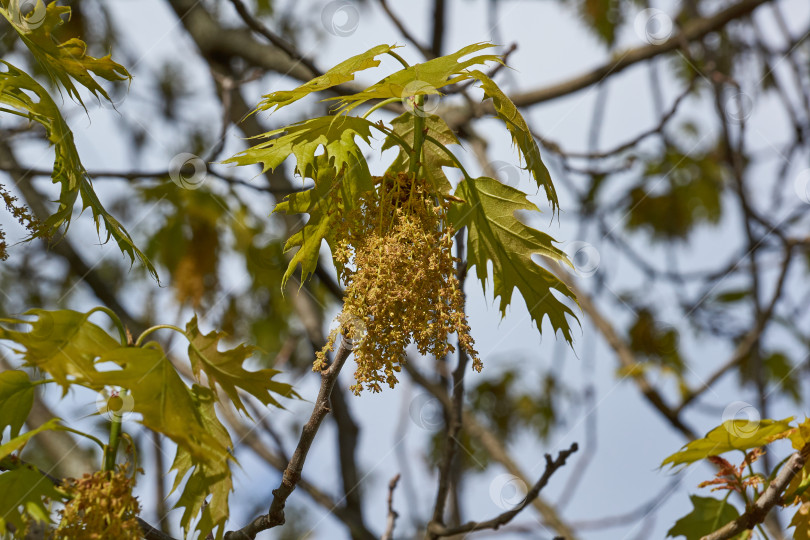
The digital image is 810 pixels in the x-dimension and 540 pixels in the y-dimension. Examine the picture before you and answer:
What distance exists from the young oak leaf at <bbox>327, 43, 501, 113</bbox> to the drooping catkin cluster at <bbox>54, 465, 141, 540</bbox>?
2.16ft

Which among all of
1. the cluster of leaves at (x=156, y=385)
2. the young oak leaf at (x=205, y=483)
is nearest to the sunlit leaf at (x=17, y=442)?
the cluster of leaves at (x=156, y=385)

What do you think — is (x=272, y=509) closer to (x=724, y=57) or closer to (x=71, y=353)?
(x=71, y=353)

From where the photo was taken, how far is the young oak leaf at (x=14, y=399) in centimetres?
119

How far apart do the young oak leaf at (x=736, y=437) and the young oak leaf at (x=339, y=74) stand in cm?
91

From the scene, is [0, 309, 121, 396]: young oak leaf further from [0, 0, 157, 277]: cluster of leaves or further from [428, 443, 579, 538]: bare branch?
[428, 443, 579, 538]: bare branch

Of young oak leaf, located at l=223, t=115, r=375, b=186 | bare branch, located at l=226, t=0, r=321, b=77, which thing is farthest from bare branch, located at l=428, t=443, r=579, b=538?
bare branch, located at l=226, t=0, r=321, b=77

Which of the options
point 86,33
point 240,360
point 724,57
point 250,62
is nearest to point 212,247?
point 250,62

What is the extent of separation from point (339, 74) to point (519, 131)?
0.98 feet

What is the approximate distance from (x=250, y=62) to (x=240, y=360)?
2299mm

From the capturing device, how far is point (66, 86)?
4.18ft

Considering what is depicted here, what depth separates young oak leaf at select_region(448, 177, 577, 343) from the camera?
1.28 m

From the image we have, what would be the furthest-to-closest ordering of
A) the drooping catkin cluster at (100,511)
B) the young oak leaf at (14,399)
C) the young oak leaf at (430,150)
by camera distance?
the young oak leaf at (430,150) → the young oak leaf at (14,399) → the drooping catkin cluster at (100,511)

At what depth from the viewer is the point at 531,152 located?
119 centimetres

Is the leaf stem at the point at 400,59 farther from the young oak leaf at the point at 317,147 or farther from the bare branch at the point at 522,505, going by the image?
the bare branch at the point at 522,505
